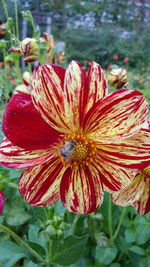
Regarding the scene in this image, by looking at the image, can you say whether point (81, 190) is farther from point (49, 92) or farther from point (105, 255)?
point (105, 255)

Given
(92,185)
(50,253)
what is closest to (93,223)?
(50,253)

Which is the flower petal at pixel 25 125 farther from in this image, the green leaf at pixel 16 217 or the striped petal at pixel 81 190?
the green leaf at pixel 16 217

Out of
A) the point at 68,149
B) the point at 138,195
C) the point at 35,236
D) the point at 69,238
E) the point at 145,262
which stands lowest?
the point at 145,262

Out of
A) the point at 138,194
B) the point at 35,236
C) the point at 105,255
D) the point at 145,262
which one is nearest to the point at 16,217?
the point at 35,236

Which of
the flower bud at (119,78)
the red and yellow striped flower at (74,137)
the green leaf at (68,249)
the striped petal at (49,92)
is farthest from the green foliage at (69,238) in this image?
the flower bud at (119,78)

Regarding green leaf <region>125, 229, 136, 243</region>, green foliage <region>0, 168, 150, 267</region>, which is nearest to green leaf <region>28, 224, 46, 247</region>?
green foliage <region>0, 168, 150, 267</region>

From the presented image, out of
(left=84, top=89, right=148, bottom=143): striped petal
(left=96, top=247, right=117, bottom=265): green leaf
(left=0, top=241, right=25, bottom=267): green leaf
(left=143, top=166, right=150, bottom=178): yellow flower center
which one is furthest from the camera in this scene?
(left=96, top=247, right=117, bottom=265): green leaf

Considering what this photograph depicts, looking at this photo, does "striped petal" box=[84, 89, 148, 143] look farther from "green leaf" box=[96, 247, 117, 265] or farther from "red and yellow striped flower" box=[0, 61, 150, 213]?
"green leaf" box=[96, 247, 117, 265]
